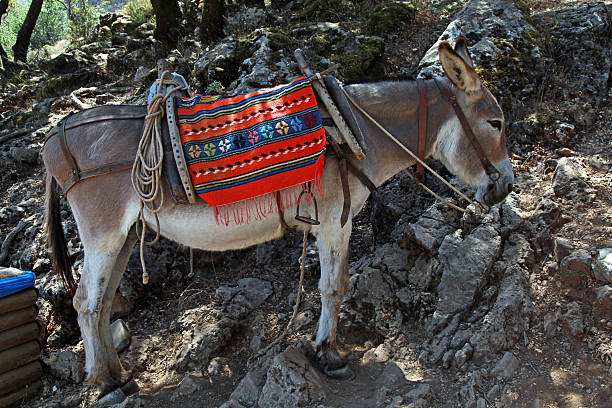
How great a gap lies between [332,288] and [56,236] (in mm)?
2567

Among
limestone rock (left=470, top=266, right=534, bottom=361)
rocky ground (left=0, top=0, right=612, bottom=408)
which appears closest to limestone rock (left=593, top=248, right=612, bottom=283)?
rocky ground (left=0, top=0, right=612, bottom=408)

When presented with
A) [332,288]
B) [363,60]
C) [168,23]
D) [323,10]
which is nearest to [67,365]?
[332,288]

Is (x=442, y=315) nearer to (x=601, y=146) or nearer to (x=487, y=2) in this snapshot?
(x=601, y=146)

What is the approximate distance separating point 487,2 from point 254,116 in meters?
5.04

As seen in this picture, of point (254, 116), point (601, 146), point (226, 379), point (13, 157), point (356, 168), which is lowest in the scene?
point (226, 379)

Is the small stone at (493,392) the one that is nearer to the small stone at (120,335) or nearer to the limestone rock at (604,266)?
the limestone rock at (604,266)

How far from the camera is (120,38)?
34.4 feet

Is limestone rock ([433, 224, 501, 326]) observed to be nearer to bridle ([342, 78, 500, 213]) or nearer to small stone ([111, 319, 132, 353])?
bridle ([342, 78, 500, 213])

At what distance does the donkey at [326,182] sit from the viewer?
11.1 feet

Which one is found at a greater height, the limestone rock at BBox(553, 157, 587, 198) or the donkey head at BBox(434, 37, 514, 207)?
the donkey head at BBox(434, 37, 514, 207)

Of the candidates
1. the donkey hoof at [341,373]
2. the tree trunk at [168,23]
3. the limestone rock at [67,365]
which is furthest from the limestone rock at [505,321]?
the tree trunk at [168,23]

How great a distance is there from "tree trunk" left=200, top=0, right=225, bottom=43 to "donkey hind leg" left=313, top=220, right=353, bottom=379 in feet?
20.2

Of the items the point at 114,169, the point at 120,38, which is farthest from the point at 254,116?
the point at 120,38

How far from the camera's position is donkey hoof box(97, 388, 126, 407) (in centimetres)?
362
